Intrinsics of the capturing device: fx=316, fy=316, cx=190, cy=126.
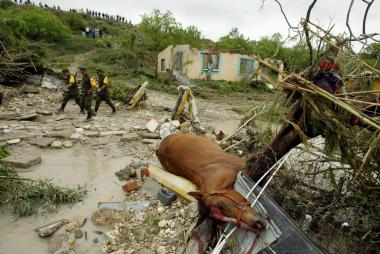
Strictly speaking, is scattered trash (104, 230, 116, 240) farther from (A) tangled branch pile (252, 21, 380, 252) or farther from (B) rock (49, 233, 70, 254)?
(A) tangled branch pile (252, 21, 380, 252)

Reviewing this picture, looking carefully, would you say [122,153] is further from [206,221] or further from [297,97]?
[297,97]

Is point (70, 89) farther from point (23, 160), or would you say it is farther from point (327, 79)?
point (327, 79)

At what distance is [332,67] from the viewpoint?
2.09 metres

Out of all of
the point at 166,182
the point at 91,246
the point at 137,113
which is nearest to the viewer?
the point at 91,246

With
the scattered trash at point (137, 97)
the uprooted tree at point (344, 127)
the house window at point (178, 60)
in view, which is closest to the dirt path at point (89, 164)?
the scattered trash at point (137, 97)

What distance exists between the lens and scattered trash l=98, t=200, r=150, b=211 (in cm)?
436

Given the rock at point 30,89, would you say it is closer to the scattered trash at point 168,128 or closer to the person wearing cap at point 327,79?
the scattered trash at point 168,128

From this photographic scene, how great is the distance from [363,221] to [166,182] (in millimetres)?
2800

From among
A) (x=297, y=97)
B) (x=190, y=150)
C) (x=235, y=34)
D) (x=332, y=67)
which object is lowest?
(x=190, y=150)

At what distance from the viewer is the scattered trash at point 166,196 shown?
4.30 meters

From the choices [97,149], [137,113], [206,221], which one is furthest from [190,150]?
[137,113]

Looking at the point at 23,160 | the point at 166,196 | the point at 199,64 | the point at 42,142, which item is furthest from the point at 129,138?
the point at 199,64

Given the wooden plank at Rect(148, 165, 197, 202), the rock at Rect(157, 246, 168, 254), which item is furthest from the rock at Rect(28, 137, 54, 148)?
the rock at Rect(157, 246, 168, 254)

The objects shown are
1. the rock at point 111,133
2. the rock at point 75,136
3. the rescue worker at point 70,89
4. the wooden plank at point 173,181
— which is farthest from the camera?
the rescue worker at point 70,89
